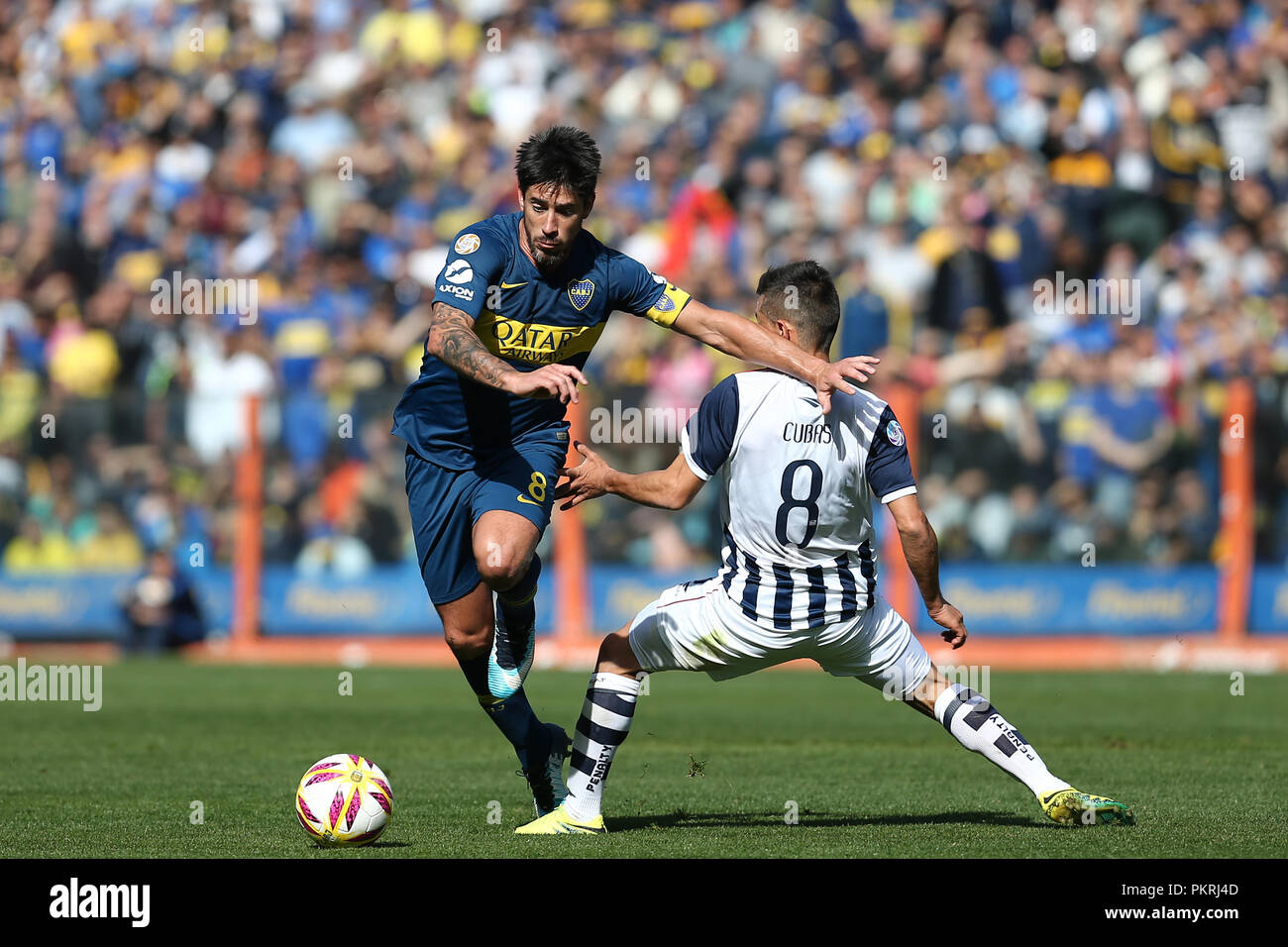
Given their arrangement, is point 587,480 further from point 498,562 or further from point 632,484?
point 498,562

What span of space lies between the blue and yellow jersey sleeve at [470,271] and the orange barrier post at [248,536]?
1070 cm

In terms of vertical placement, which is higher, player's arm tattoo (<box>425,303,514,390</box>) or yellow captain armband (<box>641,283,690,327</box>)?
yellow captain armband (<box>641,283,690,327</box>)

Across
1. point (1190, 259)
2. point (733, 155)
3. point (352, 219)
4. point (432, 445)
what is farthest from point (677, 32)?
point (432, 445)

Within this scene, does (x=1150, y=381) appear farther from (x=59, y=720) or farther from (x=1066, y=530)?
(x=59, y=720)

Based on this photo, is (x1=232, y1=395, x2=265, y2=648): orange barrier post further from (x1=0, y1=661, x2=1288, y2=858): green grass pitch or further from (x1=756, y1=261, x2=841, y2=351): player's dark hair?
(x1=756, y1=261, x2=841, y2=351): player's dark hair

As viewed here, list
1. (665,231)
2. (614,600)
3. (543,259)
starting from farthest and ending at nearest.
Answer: (665,231) < (614,600) < (543,259)

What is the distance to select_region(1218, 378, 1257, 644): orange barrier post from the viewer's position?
16.7 metres

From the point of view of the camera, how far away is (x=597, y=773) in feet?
24.5

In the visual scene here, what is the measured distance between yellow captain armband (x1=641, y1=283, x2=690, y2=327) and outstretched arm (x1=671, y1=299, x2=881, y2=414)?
3 centimetres

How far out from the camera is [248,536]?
1795cm
